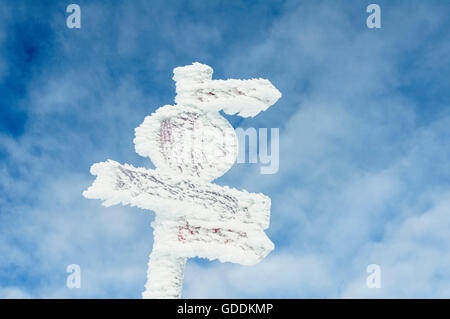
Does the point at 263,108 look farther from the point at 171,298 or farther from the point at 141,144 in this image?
the point at 171,298

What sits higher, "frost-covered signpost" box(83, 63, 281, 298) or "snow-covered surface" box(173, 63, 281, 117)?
"snow-covered surface" box(173, 63, 281, 117)

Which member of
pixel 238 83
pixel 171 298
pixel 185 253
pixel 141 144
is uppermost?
pixel 238 83

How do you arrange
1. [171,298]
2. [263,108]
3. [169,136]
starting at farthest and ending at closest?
[263,108] < [169,136] < [171,298]

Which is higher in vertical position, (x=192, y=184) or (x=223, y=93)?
(x=223, y=93)

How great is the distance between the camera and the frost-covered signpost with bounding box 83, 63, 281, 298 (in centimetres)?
304

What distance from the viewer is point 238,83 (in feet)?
12.4

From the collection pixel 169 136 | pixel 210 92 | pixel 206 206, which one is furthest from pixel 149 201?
pixel 210 92

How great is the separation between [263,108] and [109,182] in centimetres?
152

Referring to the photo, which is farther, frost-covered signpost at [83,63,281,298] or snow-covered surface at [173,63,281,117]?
snow-covered surface at [173,63,281,117]

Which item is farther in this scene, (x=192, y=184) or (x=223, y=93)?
(x=223, y=93)

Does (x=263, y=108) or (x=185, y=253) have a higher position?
(x=263, y=108)

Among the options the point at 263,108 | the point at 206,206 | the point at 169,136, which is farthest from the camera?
the point at 263,108

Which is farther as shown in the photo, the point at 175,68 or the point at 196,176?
the point at 175,68

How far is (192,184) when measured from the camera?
329 centimetres
